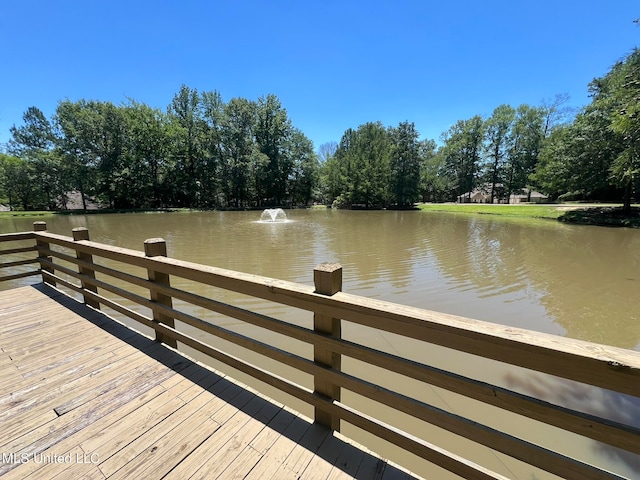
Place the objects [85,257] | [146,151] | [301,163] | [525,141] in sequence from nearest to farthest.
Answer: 1. [85,257]
2. [146,151]
3. [525,141]
4. [301,163]

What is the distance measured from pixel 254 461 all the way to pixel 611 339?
6.00m

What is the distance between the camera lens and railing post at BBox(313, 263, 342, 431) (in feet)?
5.93

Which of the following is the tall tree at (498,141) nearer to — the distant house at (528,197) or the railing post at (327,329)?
the distant house at (528,197)

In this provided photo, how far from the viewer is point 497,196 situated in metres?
47.0

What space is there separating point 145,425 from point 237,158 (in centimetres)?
4312

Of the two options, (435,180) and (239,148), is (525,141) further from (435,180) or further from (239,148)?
(239,148)

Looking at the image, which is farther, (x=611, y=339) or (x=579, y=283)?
(x=579, y=283)

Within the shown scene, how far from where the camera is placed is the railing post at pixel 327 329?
1.81m

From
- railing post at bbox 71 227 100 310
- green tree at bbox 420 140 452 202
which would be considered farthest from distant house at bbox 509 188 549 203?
Answer: railing post at bbox 71 227 100 310

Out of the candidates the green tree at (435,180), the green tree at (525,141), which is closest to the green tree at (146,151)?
the green tree at (435,180)

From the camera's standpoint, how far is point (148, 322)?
10.5ft

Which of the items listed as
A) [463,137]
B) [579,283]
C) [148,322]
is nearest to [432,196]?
[463,137]

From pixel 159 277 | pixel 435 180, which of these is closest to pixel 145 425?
pixel 159 277

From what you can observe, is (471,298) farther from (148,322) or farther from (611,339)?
(148,322)
